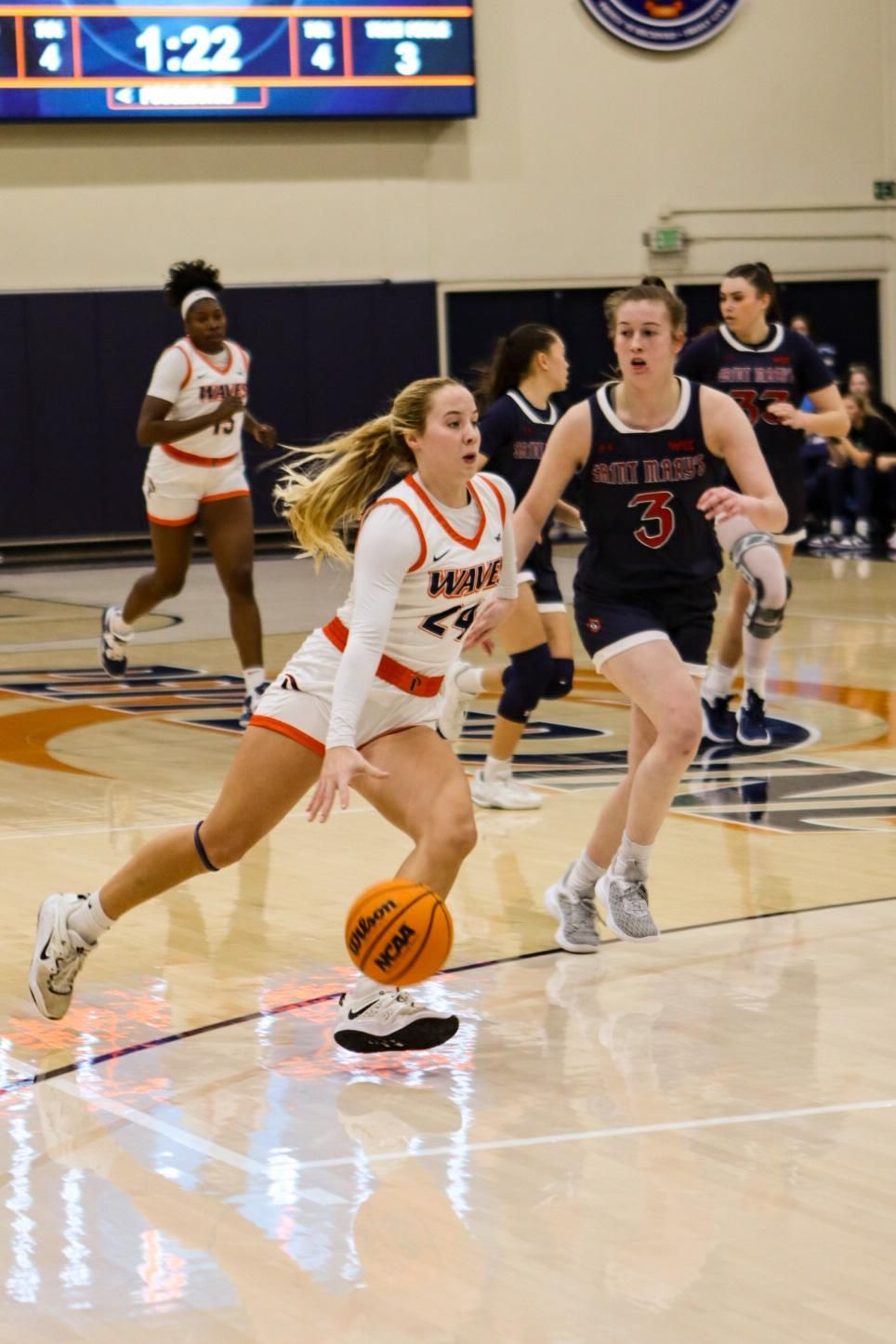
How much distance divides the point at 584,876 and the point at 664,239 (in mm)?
15074

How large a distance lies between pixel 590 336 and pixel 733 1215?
16971mm

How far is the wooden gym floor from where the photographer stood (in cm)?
327

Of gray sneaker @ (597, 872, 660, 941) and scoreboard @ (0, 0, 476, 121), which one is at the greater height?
scoreboard @ (0, 0, 476, 121)

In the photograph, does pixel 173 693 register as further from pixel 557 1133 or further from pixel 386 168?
pixel 386 168

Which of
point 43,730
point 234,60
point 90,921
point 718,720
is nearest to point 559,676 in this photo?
point 718,720

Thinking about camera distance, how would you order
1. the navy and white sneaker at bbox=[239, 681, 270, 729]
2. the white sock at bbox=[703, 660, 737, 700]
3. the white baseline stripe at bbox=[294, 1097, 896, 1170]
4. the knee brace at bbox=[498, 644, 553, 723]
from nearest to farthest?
1. the white baseline stripe at bbox=[294, 1097, 896, 1170]
2. the knee brace at bbox=[498, 644, 553, 723]
3. the white sock at bbox=[703, 660, 737, 700]
4. the navy and white sneaker at bbox=[239, 681, 270, 729]

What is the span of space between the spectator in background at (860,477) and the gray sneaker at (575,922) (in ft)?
37.6

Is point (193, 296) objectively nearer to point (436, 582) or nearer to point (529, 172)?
point (436, 582)

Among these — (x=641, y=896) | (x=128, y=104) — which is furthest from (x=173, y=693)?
(x=128, y=104)

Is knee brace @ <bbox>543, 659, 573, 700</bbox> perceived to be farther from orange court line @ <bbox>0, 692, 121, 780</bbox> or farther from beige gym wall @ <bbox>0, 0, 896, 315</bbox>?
beige gym wall @ <bbox>0, 0, 896, 315</bbox>

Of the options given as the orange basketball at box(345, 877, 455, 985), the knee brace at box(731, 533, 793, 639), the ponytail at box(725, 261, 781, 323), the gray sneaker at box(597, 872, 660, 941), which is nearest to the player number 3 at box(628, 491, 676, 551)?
the gray sneaker at box(597, 872, 660, 941)

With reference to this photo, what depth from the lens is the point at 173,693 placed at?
10.3m

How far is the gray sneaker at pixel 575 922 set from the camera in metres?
5.48

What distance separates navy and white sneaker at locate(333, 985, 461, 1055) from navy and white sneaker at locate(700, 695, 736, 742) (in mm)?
4219
